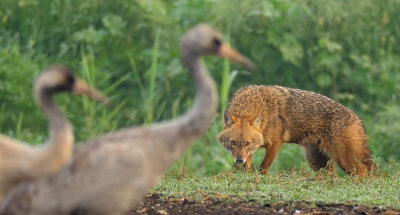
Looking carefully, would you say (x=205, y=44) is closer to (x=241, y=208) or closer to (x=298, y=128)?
(x=241, y=208)

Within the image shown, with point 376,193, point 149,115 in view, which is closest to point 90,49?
point 149,115

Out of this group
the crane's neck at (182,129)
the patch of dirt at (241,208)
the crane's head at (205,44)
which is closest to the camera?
the crane's neck at (182,129)

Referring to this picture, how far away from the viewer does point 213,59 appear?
1178 cm

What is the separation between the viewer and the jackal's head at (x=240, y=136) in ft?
29.3

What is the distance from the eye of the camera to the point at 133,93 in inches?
461

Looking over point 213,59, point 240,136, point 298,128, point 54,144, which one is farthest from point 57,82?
point 213,59

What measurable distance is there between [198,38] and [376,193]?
108 inches

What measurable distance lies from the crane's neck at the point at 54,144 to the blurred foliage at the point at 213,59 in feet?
19.7

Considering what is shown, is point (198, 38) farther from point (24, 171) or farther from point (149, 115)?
point (149, 115)

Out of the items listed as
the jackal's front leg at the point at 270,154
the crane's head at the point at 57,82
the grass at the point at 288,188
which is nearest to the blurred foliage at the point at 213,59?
the jackal's front leg at the point at 270,154

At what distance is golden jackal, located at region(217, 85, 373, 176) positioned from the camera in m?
9.13

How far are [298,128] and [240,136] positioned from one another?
0.77m

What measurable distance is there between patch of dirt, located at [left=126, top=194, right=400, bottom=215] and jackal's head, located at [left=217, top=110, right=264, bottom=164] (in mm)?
2004

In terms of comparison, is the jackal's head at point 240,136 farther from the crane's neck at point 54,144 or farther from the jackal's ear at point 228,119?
the crane's neck at point 54,144
